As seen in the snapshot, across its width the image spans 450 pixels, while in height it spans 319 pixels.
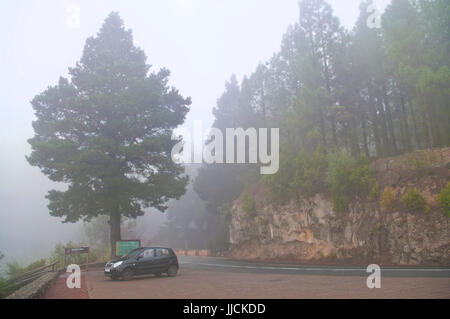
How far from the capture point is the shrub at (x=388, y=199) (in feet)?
76.2

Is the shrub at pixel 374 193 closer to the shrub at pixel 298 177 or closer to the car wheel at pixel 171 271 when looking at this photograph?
the shrub at pixel 298 177

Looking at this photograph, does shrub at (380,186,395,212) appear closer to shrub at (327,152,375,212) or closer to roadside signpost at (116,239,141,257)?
shrub at (327,152,375,212)

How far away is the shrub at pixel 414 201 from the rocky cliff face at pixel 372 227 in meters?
0.39

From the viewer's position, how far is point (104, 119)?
22.8 metres

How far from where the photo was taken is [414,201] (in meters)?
21.6

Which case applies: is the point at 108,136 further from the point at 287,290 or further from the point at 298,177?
the point at 298,177

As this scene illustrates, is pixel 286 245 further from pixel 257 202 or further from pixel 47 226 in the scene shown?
pixel 47 226

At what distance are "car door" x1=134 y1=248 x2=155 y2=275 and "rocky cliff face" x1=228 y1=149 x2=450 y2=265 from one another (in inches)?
586

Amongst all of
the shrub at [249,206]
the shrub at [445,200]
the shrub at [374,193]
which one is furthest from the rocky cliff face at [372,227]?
the shrub at [249,206]

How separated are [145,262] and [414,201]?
54.8 feet
